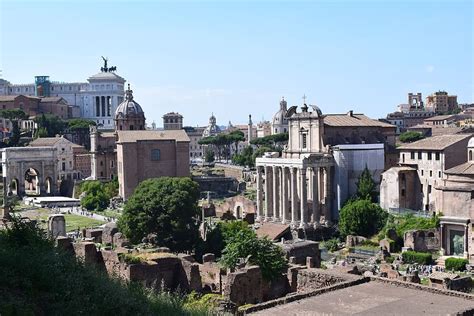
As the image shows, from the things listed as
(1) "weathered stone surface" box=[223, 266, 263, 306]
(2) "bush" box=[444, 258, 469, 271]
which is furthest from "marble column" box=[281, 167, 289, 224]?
(1) "weathered stone surface" box=[223, 266, 263, 306]

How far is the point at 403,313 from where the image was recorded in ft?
52.2

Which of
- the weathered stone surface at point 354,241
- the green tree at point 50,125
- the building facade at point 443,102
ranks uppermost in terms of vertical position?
the building facade at point 443,102

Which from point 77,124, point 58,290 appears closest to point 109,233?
point 58,290

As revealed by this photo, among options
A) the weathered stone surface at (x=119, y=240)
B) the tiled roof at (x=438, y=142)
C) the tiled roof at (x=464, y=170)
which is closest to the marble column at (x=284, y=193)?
the tiled roof at (x=438, y=142)

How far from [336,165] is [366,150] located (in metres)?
2.90

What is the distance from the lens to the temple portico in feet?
160

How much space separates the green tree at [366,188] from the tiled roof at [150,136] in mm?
25009

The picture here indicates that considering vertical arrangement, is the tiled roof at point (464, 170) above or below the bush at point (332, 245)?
above

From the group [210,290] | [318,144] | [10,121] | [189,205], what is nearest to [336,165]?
[318,144]

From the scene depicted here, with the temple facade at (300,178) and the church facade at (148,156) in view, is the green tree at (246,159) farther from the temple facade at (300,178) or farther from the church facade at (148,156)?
the temple facade at (300,178)

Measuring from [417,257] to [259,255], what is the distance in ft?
42.8

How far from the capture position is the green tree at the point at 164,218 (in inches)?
1459

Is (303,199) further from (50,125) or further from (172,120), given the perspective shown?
(172,120)

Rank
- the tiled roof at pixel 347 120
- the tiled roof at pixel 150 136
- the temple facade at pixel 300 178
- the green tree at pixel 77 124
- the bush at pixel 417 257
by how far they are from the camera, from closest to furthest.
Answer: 1. the bush at pixel 417 257
2. the temple facade at pixel 300 178
3. the tiled roof at pixel 347 120
4. the tiled roof at pixel 150 136
5. the green tree at pixel 77 124
